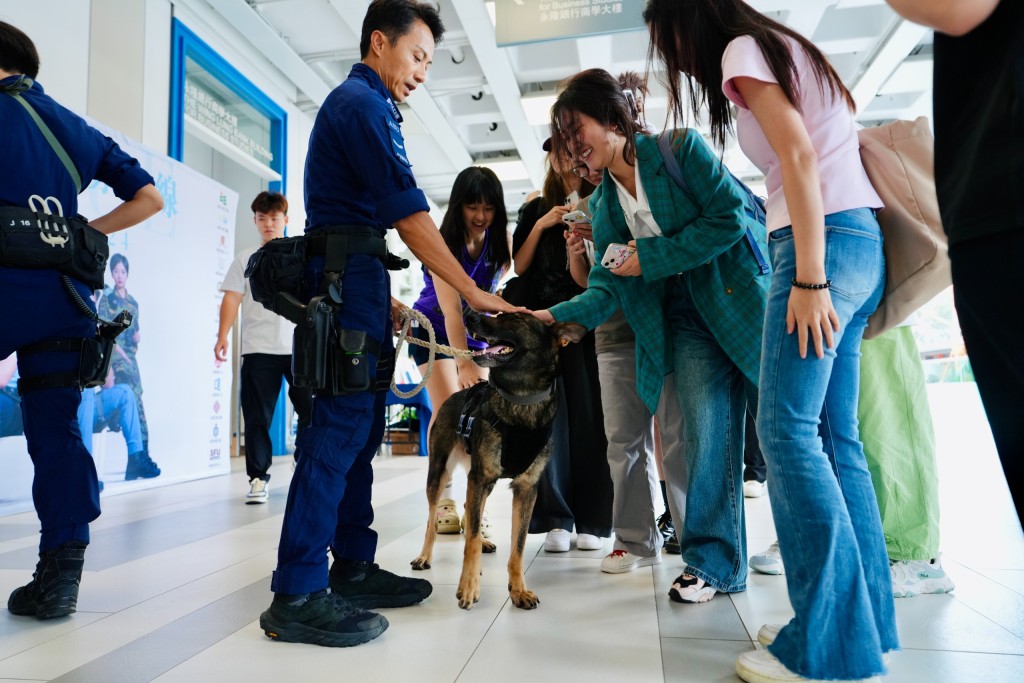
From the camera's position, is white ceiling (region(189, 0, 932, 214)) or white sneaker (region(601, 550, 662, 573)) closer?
white sneaker (region(601, 550, 662, 573))

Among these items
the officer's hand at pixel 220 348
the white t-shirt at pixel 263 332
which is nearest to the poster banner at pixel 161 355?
the officer's hand at pixel 220 348

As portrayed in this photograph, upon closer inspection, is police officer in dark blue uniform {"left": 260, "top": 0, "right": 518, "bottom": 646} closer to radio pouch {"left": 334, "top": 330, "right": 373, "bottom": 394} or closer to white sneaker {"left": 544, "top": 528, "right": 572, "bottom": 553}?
radio pouch {"left": 334, "top": 330, "right": 373, "bottom": 394}

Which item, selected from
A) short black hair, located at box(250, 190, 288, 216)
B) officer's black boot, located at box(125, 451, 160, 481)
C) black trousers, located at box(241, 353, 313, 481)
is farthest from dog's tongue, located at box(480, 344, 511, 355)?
officer's black boot, located at box(125, 451, 160, 481)

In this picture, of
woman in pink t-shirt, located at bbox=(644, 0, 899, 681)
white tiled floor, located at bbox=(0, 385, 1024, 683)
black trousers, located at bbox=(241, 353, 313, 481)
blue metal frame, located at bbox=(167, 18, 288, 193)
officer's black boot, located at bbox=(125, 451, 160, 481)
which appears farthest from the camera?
blue metal frame, located at bbox=(167, 18, 288, 193)

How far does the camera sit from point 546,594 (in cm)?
204

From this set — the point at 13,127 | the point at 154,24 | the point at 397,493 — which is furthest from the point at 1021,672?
the point at 154,24

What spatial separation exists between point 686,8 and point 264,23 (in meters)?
6.01

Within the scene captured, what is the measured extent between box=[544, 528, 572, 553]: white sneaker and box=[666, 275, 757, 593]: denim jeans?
0.74 m

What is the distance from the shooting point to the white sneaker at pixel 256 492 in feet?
13.1

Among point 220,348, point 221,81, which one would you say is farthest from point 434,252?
point 221,81

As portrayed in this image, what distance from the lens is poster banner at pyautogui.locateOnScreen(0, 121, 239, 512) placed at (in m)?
4.14

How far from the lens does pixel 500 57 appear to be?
22.2ft

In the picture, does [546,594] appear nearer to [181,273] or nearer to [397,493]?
[397,493]

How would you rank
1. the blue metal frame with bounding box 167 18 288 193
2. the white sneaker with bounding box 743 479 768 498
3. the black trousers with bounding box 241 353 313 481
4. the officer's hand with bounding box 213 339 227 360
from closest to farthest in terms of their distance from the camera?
the white sneaker with bounding box 743 479 768 498 < the black trousers with bounding box 241 353 313 481 < the officer's hand with bounding box 213 339 227 360 < the blue metal frame with bounding box 167 18 288 193
